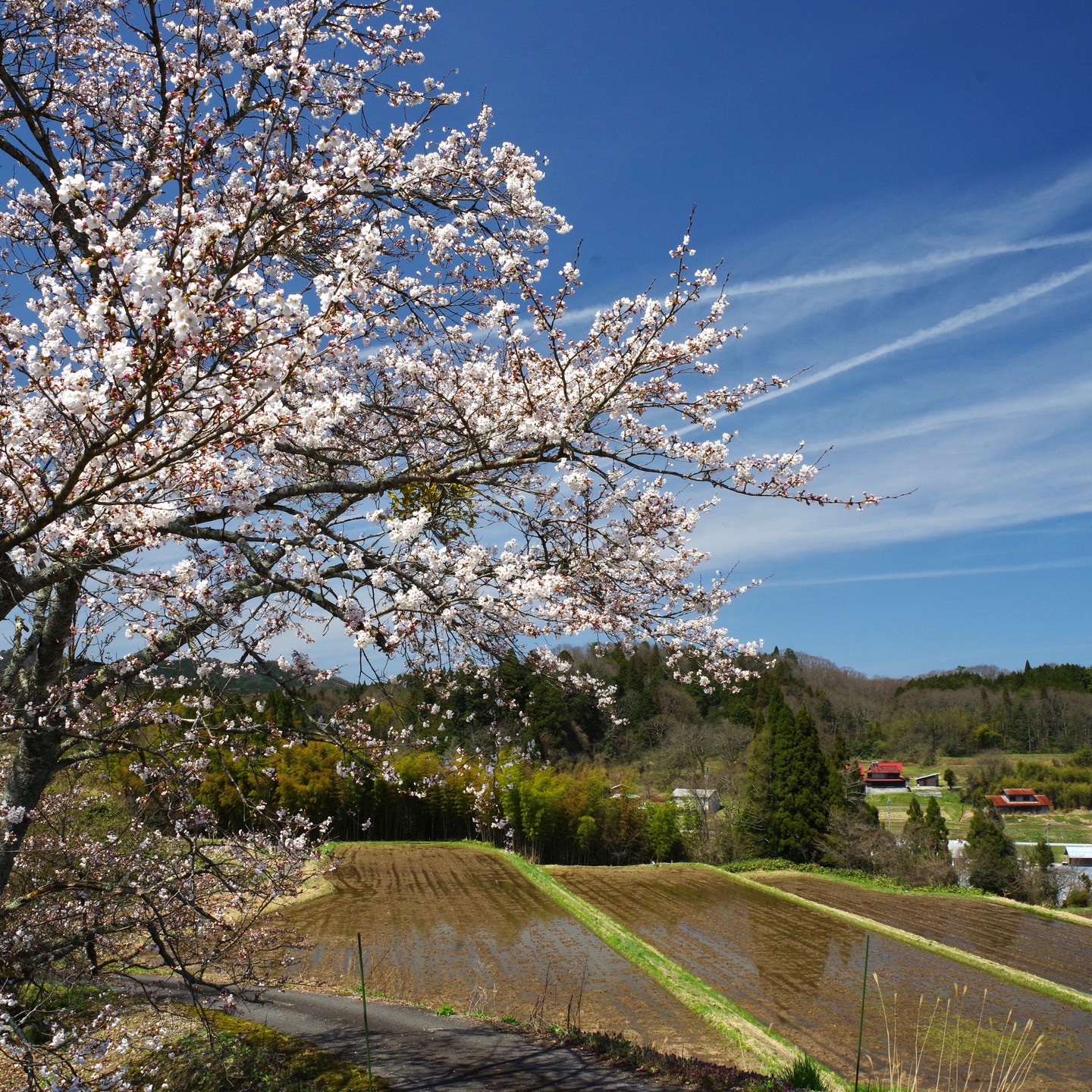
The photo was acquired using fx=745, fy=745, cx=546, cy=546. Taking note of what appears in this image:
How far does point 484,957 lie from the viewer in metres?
15.4

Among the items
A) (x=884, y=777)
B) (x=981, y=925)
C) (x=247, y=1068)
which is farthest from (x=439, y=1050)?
(x=884, y=777)

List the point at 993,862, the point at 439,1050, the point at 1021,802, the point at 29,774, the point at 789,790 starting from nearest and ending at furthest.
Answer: the point at 29,774
the point at 439,1050
the point at 993,862
the point at 789,790
the point at 1021,802

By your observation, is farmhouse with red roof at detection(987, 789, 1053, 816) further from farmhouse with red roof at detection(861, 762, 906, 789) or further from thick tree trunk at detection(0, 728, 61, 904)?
thick tree trunk at detection(0, 728, 61, 904)

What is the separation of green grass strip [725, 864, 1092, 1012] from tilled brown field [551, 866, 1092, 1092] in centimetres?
32

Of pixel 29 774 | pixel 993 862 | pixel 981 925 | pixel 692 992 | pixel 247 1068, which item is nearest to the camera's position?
pixel 29 774

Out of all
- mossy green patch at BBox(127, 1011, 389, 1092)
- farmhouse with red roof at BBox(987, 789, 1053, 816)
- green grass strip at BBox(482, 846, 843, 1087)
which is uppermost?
mossy green patch at BBox(127, 1011, 389, 1092)

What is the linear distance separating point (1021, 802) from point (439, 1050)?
5999 cm

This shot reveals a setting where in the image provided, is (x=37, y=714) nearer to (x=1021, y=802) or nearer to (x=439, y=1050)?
(x=439, y=1050)

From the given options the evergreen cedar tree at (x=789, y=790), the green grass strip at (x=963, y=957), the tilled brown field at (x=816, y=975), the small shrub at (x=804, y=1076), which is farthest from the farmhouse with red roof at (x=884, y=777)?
the small shrub at (x=804, y=1076)

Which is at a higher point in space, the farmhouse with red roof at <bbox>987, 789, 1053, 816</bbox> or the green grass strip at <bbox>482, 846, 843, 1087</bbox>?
the green grass strip at <bbox>482, 846, 843, 1087</bbox>

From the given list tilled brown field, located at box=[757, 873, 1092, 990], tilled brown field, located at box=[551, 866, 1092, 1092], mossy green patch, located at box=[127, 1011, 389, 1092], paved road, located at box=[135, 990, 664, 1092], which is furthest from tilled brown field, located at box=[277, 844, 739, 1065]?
tilled brown field, located at box=[757, 873, 1092, 990]

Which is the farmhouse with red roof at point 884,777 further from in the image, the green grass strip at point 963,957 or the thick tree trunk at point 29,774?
the thick tree trunk at point 29,774

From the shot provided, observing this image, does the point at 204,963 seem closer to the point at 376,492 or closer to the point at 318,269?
the point at 376,492

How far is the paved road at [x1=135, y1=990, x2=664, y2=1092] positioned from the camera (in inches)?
306
